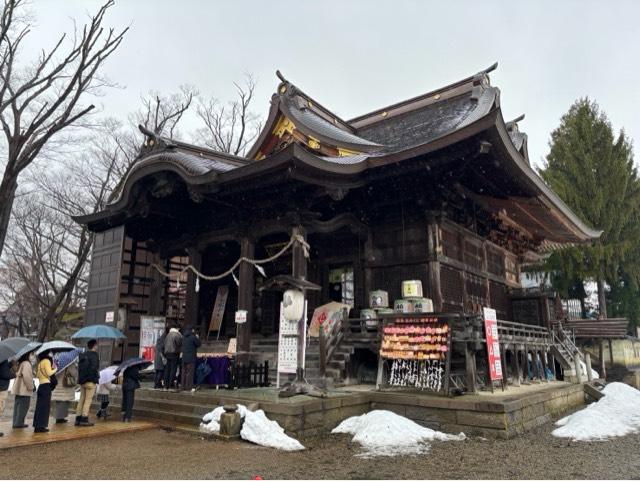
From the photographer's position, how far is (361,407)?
29.4 ft

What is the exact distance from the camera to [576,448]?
7266mm

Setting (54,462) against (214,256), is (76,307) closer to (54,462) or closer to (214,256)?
(214,256)

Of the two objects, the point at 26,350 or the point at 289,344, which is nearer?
the point at 26,350

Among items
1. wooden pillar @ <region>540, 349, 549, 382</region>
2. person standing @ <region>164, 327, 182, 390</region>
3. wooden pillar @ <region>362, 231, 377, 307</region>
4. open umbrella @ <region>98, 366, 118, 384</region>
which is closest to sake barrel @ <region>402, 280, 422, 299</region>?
wooden pillar @ <region>362, 231, 377, 307</region>

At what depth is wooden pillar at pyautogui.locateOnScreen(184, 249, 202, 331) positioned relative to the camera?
12703mm

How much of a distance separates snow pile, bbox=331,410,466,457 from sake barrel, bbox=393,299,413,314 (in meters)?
3.36

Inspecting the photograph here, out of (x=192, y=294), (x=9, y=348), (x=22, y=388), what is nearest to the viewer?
(x=9, y=348)

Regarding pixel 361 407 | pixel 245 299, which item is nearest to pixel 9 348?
pixel 245 299

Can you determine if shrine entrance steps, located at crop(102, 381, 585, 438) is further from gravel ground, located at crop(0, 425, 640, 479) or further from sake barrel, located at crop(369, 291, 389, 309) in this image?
sake barrel, located at crop(369, 291, 389, 309)

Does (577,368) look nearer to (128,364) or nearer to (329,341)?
(329,341)

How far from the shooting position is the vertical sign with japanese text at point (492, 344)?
352 inches

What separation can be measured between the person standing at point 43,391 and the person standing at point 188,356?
2592 mm

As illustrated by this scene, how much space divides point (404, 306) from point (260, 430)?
513cm

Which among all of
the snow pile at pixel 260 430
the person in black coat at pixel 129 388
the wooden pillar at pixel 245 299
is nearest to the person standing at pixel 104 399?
the person in black coat at pixel 129 388
